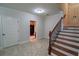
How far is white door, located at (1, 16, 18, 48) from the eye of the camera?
6.93 ft

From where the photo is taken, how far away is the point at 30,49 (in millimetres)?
2270

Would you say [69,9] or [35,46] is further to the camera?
[35,46]

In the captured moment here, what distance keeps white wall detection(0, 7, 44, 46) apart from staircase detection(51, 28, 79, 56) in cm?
40

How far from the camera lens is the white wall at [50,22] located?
1928 millimetres

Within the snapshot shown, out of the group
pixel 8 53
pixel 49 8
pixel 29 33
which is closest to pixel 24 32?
pixel 29 33

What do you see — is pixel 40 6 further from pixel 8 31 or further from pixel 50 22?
pixel 8 31

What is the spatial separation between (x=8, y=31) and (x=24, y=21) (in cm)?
48

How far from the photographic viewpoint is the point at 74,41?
2020 mm

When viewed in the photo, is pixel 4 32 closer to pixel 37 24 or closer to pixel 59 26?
pixel 37 24

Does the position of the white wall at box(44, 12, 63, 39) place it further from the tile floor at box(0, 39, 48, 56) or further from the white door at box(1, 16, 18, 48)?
the white door at box(1, 16, 18, 48)

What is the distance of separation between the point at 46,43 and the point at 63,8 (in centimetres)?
78

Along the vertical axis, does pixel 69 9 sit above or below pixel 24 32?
above

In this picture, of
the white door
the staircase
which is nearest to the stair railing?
the staircase

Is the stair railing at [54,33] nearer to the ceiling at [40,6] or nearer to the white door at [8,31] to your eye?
the ceiling at [40,6]
